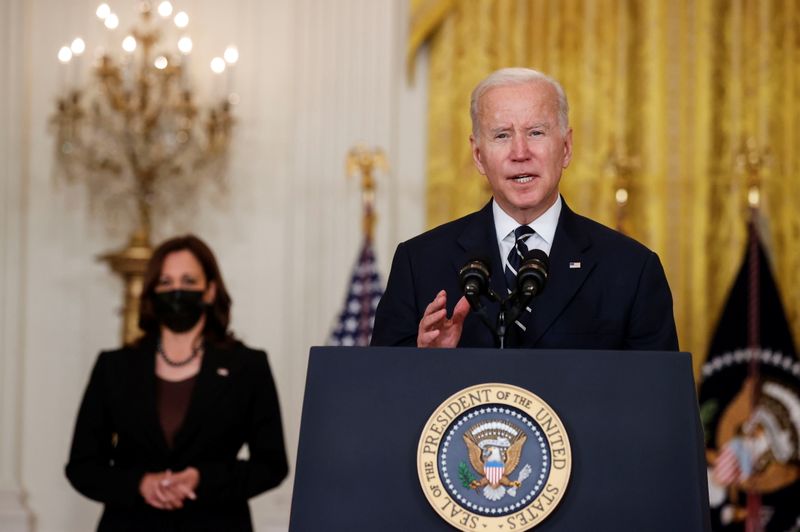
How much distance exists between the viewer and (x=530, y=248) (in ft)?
9.23

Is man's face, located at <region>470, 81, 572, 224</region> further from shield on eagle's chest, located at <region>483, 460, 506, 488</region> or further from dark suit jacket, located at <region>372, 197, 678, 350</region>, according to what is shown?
shield on eagle's chest, located at <region>483, 460, 506, 488</region>

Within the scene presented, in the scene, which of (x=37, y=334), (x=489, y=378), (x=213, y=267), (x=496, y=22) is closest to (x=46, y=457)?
(x=37, y=334)

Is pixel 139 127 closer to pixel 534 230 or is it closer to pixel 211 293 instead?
pixel 211 293

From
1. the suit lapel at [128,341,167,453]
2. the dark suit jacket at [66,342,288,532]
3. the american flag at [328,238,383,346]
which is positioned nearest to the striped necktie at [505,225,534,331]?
the dark suit jacket at [66,342,288,532]

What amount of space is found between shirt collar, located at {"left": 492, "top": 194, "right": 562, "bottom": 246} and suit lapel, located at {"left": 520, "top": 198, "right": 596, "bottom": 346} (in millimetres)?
15

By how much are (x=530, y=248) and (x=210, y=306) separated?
95.4 inches

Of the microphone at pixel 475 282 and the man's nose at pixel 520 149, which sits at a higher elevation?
the man's nose at pixel 520 149

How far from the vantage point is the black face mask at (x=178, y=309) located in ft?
16.0

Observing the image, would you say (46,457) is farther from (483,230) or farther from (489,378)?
(489,378)

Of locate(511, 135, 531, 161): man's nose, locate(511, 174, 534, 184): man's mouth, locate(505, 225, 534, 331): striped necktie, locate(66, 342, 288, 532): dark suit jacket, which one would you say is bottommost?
locate(66, 342, 288, 532): dark suit jacket

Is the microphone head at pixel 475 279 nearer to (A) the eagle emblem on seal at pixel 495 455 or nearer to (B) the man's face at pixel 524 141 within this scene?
(A) the eagle emblem on seal at pixel 495 455

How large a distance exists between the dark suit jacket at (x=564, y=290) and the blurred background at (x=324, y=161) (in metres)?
4.90

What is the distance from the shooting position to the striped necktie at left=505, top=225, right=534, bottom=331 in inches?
109

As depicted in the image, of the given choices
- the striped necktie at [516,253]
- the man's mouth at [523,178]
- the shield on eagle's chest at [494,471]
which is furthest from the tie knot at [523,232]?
the shield on eagle's chest at [494,471]
